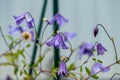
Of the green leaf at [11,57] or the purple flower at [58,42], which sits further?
the green leaf at [11,57]

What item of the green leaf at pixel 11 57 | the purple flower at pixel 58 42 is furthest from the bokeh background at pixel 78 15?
the purple flower at pixel 58 42

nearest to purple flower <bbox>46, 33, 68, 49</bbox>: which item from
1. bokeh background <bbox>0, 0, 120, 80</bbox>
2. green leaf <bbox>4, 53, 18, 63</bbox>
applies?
green leaf <bbox>4, 53, 18, 63</bbox>

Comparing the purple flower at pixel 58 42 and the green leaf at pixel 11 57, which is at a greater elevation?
the purple flower at pixel 58 42

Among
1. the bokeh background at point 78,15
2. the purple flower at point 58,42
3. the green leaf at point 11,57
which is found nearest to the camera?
the purple flower at point 58,42

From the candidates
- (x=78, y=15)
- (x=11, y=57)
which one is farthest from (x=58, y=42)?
(x=78, y=15)

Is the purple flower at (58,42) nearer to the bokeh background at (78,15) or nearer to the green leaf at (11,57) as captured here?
the green leaf at (11,57)

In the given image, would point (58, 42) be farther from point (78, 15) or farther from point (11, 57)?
point (78, 15)

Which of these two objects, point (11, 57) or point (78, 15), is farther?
point (78, 15)

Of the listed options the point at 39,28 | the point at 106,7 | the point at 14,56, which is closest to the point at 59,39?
the point at 14,56

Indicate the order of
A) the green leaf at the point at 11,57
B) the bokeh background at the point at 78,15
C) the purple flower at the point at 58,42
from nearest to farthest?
the purple flower at the point at 58,42 < the green leaf at the point at 11,57 < the bokeh background at the point at 78,15

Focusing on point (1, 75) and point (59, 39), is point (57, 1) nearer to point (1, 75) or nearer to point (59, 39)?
point (1, 75)

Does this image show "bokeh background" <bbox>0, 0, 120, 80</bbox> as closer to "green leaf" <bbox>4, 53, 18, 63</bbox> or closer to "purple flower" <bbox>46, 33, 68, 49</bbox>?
"green leaf" <bbox>4, 53, 18, 63</bbox>
